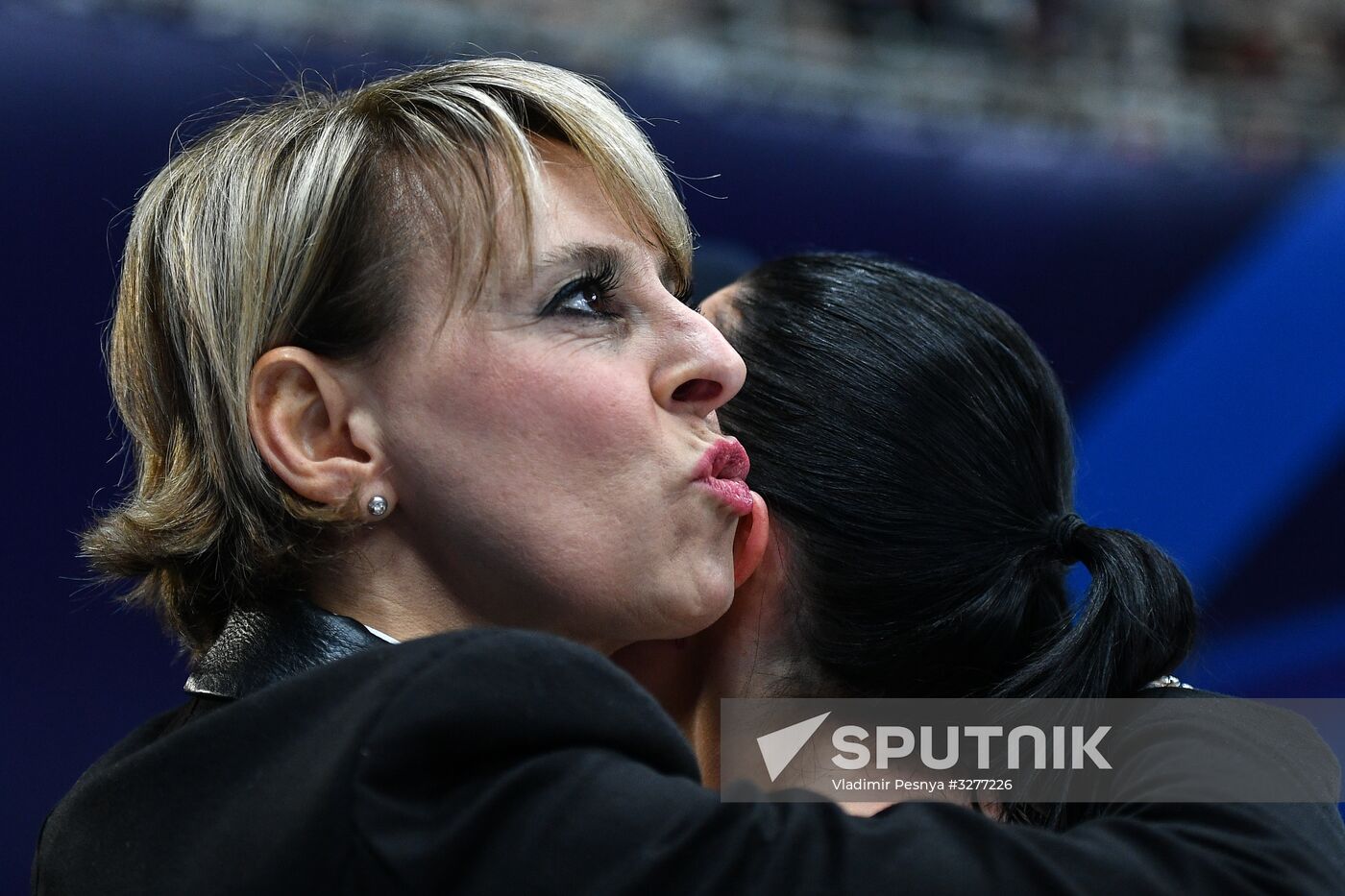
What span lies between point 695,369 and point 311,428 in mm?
286

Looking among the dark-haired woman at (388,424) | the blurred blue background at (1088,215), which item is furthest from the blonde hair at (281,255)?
the blurred blue background at (1088,215)

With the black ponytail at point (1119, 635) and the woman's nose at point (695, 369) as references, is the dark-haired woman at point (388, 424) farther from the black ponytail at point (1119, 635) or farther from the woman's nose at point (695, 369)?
the black ponytail at point (1119, 635)

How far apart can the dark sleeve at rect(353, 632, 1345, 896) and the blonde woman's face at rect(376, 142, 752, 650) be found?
21 centimetres

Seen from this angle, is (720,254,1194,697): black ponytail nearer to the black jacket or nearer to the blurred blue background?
the black jacket

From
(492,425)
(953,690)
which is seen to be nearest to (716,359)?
(492,425)

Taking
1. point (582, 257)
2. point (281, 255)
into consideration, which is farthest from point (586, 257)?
point (281, 255)

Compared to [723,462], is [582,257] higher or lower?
higher

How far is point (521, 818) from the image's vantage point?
0.73 metres

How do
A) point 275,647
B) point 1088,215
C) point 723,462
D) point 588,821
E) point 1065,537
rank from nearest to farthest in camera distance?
point 588,821, point 275,647, point 723,462, point 1065,537, point 1088,215

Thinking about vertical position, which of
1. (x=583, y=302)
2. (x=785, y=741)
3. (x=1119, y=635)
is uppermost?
(x=583, y=302)

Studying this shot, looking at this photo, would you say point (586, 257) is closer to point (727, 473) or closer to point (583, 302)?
point (583, 302)

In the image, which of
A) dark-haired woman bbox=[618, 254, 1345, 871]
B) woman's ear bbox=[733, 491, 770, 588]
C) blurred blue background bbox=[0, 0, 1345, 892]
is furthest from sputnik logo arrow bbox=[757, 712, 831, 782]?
blurred blue background bbox=[0, 0, 1345, 892]

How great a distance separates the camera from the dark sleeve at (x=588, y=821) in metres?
0.72

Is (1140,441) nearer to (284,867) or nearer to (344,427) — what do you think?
(344,427)
